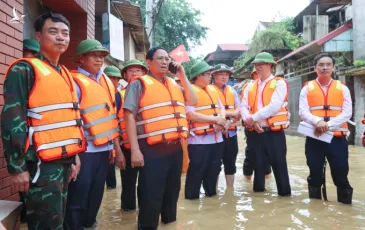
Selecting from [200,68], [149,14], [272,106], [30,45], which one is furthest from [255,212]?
[149,14]

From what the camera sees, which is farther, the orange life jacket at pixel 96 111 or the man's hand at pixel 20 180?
Result: the orange life jacket at pixel 96 111

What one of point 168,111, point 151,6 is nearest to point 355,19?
point 151,6

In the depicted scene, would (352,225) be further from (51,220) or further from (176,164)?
(51,220)

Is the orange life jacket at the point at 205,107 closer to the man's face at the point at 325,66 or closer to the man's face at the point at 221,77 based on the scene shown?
the man's face at the point at 221,77

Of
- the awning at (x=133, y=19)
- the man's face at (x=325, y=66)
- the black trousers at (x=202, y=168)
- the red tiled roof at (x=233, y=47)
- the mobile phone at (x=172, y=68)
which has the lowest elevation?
the black trousers at (x=202, y=168)

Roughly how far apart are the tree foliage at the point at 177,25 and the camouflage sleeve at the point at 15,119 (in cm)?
1984

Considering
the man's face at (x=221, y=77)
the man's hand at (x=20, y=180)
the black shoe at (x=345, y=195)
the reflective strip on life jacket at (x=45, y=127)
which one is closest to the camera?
the man's hand at (x=20, y=180)

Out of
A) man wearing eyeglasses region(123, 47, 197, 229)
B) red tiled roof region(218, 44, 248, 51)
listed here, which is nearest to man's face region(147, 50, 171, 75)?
man wearing eyeglasses region(123, 47, 197, 229)

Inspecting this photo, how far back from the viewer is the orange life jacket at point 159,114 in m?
3.30

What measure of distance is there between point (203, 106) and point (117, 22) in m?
5.49

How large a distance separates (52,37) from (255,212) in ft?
10.0

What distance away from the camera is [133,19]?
37.5 feet

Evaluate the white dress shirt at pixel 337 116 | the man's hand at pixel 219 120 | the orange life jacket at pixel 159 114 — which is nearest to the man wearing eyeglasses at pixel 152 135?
the orange life jacket at pixel 159 114

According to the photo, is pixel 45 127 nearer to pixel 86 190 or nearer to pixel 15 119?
pixel 15 119
